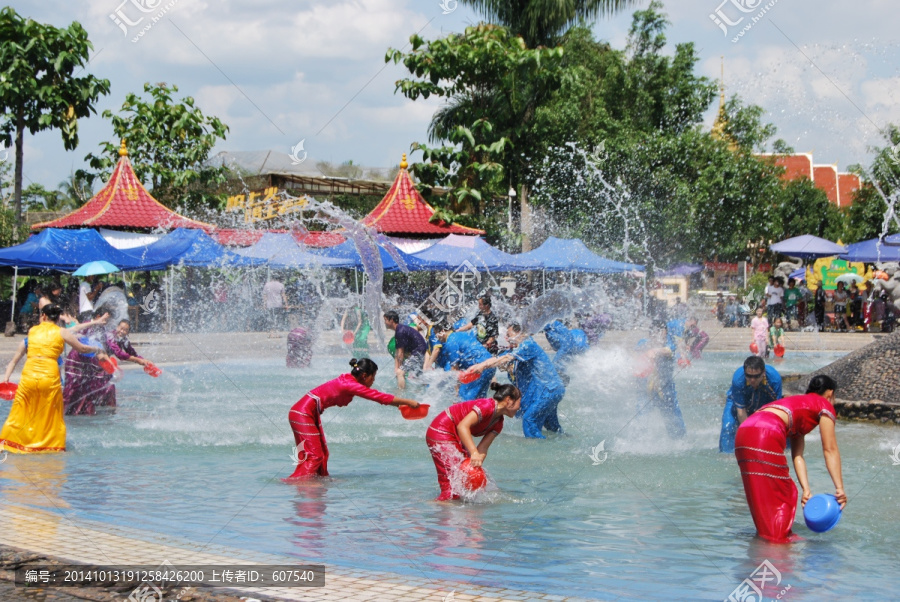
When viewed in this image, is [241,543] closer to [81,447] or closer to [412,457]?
[412,457]

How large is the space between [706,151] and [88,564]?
2668cm

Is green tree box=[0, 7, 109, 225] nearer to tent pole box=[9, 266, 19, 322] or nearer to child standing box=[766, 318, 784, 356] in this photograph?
tent pole box=[9, 266, 19, 322]

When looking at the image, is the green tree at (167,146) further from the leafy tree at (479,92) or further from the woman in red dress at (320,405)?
the woman in red dress at (320,405)

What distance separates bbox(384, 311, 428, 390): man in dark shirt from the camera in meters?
13.2

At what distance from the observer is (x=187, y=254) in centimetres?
2298

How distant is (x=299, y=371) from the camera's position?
17766mm

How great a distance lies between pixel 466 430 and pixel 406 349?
19.9ft

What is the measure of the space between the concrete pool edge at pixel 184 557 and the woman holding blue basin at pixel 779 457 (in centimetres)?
215

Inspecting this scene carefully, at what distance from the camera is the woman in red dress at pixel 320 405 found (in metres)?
8.00

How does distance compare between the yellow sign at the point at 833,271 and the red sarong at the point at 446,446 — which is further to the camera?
the yellow sign at the point at 833,271

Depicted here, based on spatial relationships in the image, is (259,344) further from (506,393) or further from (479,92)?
(506,393)

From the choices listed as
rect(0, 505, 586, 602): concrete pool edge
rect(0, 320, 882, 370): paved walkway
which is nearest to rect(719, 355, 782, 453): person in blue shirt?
rect(0, 505, 586, 602): concrete pool edge

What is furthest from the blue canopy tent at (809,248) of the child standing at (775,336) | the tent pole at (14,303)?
the tent pole at (14,303)

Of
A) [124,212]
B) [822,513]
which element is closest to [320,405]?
[822,513]
